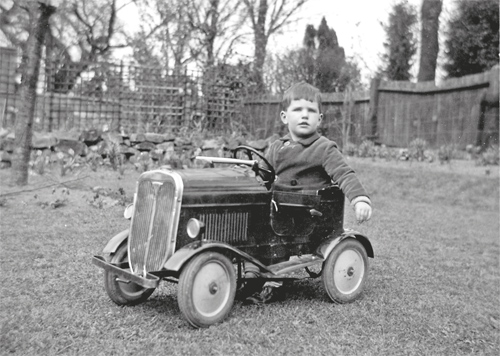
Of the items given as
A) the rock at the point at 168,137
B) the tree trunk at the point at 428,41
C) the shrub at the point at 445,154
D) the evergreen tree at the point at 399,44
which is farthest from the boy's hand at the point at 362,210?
the evergreen tree at the point at 399,44

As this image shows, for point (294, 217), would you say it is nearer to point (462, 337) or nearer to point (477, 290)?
point (462, 337)

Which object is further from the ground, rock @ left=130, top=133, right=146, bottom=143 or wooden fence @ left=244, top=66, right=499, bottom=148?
wooden fence @ left=244, top=66, right=499, bottom=148

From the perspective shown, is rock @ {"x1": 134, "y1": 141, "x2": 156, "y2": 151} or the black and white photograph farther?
rock @ {"x1": 134, "y1": 141, "x2": 156, "y2": 151}

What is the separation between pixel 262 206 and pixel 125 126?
8.97 meters

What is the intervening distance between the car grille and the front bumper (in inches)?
3.4

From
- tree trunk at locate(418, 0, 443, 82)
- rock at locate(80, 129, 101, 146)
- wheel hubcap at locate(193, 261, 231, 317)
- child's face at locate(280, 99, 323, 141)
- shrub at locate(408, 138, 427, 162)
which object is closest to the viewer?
wheel hubcap at locate(193, 261, 231, 317)

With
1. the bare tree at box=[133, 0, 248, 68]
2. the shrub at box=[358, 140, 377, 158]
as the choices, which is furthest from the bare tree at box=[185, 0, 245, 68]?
the shrub at box=[358, 140, 377, 158]

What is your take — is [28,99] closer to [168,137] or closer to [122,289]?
[168,137]

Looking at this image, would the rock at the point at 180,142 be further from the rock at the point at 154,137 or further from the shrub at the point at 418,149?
the shrub at the point at 418,149

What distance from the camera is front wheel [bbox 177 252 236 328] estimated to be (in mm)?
2691

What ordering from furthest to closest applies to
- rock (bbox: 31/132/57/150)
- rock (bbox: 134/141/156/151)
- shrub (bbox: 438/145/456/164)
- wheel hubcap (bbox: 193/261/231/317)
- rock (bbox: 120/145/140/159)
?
1. rock (bbox: 134/141/156/151)
2. rock (bbox: 120/145/140/159)
3. rock (bbox: 31/132/57/150)
4. shrub (bbox: 438/145/456/164)
5. wheel hubcap (bbox: 193/261/231/317)

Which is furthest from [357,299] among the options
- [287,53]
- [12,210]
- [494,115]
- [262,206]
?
[287,53]

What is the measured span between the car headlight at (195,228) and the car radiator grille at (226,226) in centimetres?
11

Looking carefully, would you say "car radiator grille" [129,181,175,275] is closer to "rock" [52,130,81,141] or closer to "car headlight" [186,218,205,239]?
"car headlight" [186,218,205,239]
